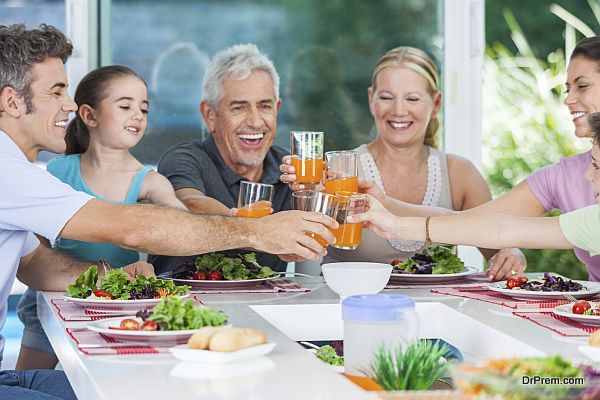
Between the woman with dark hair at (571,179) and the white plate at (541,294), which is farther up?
the woman with dark hair at (571,179)

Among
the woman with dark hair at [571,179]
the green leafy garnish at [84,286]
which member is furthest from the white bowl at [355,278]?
the woman with dark hair at [571,179]

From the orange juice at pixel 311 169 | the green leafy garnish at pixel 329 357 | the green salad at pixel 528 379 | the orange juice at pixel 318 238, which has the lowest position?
the green leafy garnish at pixel 329 357

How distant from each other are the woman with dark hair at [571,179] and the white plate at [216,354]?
153 centimetres

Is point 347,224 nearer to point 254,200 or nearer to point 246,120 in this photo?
point 254,200

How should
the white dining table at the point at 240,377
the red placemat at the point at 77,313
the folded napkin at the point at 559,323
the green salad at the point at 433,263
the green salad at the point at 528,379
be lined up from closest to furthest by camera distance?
1. the green salad at the point at 528,379
2. the white dining table at the point at 240,377
3. the folded napkin at the point at 559,323
4. the red placemat at the point at 77,313
5. the green salad at the point at 433,263

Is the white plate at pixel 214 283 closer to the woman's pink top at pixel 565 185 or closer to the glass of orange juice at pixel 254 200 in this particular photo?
the glass of orange juice at pixel 254 200

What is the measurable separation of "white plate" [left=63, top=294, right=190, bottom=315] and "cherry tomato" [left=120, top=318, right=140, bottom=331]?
12.6 inches

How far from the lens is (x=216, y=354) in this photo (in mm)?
1653

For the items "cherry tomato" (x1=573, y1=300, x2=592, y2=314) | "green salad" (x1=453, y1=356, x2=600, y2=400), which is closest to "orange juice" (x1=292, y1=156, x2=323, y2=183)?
"cherry tomato" (x1=573, y1=300, x2=592, y2=314)

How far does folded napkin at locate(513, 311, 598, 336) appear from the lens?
78.7 inches

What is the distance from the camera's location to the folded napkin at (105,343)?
1.81m

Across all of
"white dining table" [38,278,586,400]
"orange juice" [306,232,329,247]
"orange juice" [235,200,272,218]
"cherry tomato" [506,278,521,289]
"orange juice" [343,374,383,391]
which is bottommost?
"orange juice" [343,374,383,391]

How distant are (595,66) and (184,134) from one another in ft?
7.23

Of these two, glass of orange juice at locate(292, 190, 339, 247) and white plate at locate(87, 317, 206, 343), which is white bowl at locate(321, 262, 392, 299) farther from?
white plate at locate(87, 317, 206, 343)
